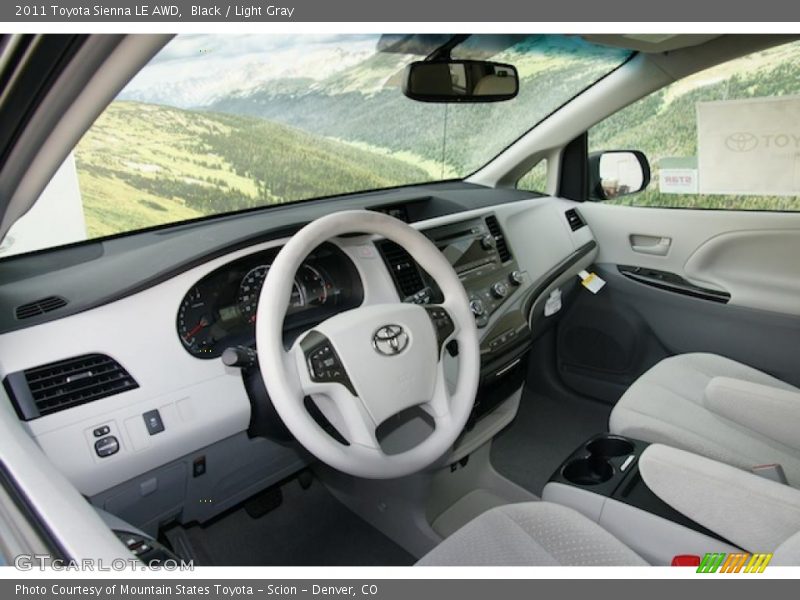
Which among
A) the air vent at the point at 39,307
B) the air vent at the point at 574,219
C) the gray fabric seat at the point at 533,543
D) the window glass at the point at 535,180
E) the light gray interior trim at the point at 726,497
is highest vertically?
the window glass at the point at 535,180

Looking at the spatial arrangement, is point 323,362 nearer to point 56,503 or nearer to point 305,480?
point 56,503

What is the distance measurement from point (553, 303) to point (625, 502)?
1.33 meters

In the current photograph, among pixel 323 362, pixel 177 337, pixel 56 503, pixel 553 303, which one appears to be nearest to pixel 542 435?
pixel 553 303

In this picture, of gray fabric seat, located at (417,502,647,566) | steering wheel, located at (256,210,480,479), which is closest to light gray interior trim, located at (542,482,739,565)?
gray fabric seat, located at (417,502,647,566)

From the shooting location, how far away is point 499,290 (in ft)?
7.87

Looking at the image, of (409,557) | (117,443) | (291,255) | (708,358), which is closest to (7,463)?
(117,443)

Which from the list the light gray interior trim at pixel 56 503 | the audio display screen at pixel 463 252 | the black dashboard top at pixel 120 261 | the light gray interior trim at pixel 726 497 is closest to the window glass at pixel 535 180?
the audio display screen at pixel 463 252

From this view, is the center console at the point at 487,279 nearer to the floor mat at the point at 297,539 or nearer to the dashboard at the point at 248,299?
the dashboard at the point at 248,299

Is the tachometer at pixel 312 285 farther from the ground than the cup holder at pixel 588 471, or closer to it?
farther from the ground

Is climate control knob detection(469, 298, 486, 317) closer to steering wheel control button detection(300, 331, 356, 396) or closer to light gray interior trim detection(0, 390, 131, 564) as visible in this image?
steering wheel control button detection(300, 331, 356, 396)

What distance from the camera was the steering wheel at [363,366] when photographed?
54.0 inches

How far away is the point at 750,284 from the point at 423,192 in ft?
4.74

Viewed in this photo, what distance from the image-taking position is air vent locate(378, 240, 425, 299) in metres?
1.97

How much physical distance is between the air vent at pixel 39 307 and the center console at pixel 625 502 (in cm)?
138
